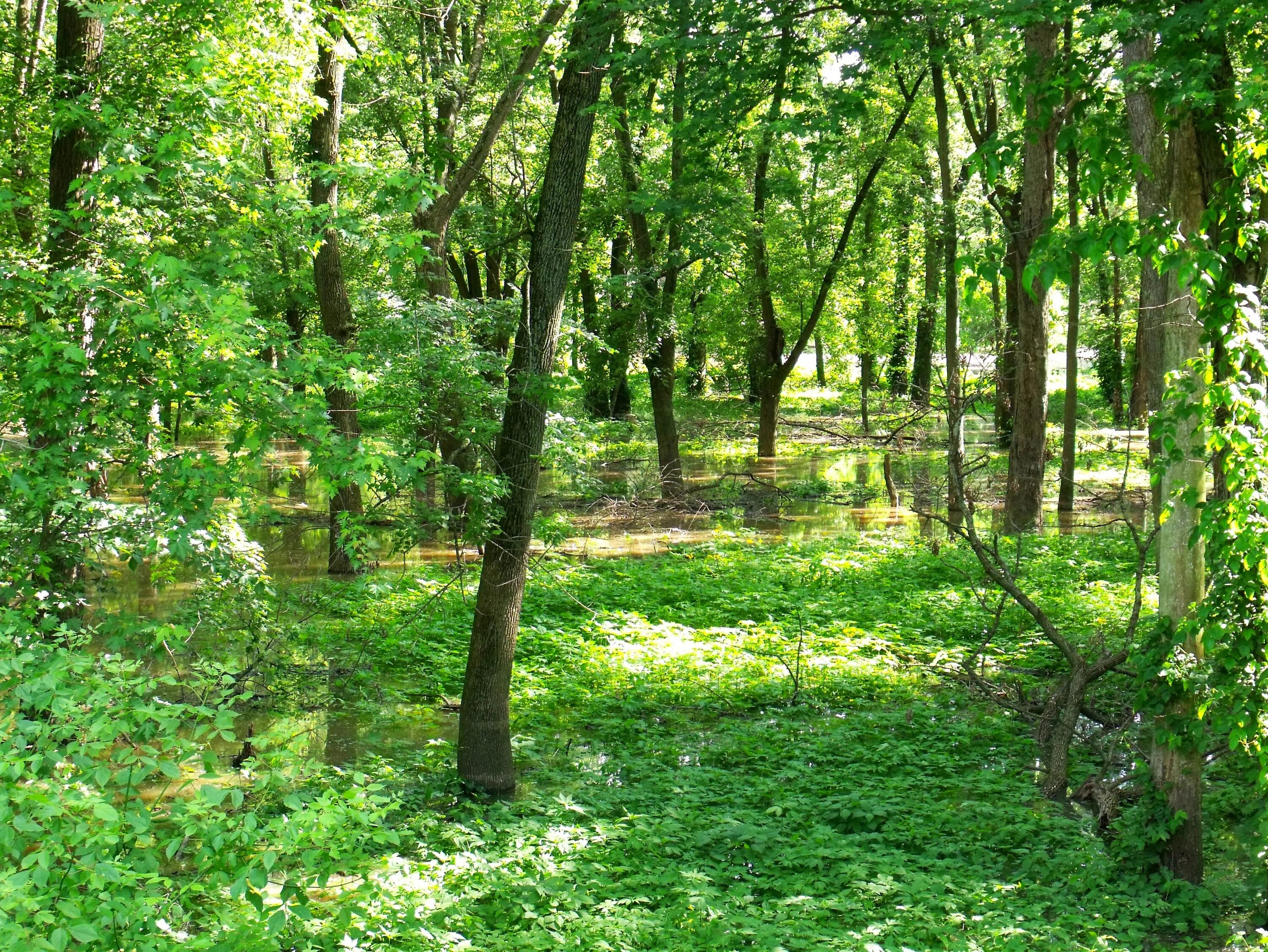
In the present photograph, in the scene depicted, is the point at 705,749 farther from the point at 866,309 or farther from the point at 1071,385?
the point at 866,309

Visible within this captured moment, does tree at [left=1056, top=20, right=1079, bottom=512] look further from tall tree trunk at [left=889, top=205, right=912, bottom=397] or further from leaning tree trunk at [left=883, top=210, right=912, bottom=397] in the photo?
tall tree trunk at [left=889, top=205, right=912, bottom=397]

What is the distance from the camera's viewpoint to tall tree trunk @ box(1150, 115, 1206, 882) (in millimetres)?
5414

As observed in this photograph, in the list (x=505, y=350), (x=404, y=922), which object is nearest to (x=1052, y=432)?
(x=505, y=350)

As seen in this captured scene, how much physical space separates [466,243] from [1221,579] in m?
16.7

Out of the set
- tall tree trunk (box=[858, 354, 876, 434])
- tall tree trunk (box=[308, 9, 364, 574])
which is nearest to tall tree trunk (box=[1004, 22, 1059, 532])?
tall tree trunk (box=[308, 9, 364, 574])

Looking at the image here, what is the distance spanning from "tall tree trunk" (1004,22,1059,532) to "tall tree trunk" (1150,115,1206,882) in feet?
26.6

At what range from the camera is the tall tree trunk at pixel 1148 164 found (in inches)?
206

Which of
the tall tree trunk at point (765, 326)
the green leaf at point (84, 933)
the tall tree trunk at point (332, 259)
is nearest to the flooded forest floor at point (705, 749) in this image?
the green leaf at point (84, 933)

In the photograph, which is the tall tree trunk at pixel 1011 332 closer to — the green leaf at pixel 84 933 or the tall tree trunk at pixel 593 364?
the tall tree trunk at pixel 593 364

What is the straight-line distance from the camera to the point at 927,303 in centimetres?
2692

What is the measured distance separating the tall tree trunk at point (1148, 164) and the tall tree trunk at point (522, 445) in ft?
11.9

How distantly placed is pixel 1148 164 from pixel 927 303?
2191cm

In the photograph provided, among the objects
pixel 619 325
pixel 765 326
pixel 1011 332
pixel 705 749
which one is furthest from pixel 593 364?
pixel 705 749

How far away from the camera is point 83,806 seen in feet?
11.5
